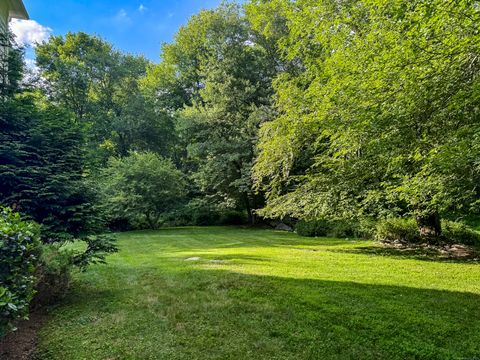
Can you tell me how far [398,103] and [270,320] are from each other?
3.88 m

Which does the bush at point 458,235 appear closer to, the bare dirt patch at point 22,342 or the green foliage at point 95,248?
the green foliage at point 95,248

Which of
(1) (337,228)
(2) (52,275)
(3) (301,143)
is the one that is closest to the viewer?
(2) (52,275)

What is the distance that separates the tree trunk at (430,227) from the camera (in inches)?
392

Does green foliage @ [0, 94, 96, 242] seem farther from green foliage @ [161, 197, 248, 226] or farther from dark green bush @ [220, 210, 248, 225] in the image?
dark green bush @ [220, 210, 248, 225]

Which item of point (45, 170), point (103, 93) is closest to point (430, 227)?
point (45, 170)

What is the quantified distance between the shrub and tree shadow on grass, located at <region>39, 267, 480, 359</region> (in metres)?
5.86

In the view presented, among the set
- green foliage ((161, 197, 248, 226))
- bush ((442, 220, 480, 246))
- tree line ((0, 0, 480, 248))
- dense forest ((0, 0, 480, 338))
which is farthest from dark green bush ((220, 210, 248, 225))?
bush ((442, 220, 480, 246))

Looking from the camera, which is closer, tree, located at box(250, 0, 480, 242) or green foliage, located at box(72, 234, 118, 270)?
tree, located at box(250, 0, 480, 242)

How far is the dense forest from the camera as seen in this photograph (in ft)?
14.8

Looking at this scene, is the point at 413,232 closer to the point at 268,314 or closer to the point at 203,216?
the point at 268,314

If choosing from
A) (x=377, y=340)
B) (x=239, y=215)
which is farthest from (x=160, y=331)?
(x=239, y=215)

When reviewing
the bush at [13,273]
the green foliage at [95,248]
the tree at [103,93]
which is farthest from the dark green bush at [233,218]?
the bush at [13,273]

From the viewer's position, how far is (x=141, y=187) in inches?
703

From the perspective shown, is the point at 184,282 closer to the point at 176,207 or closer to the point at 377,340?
the point at 377,340
